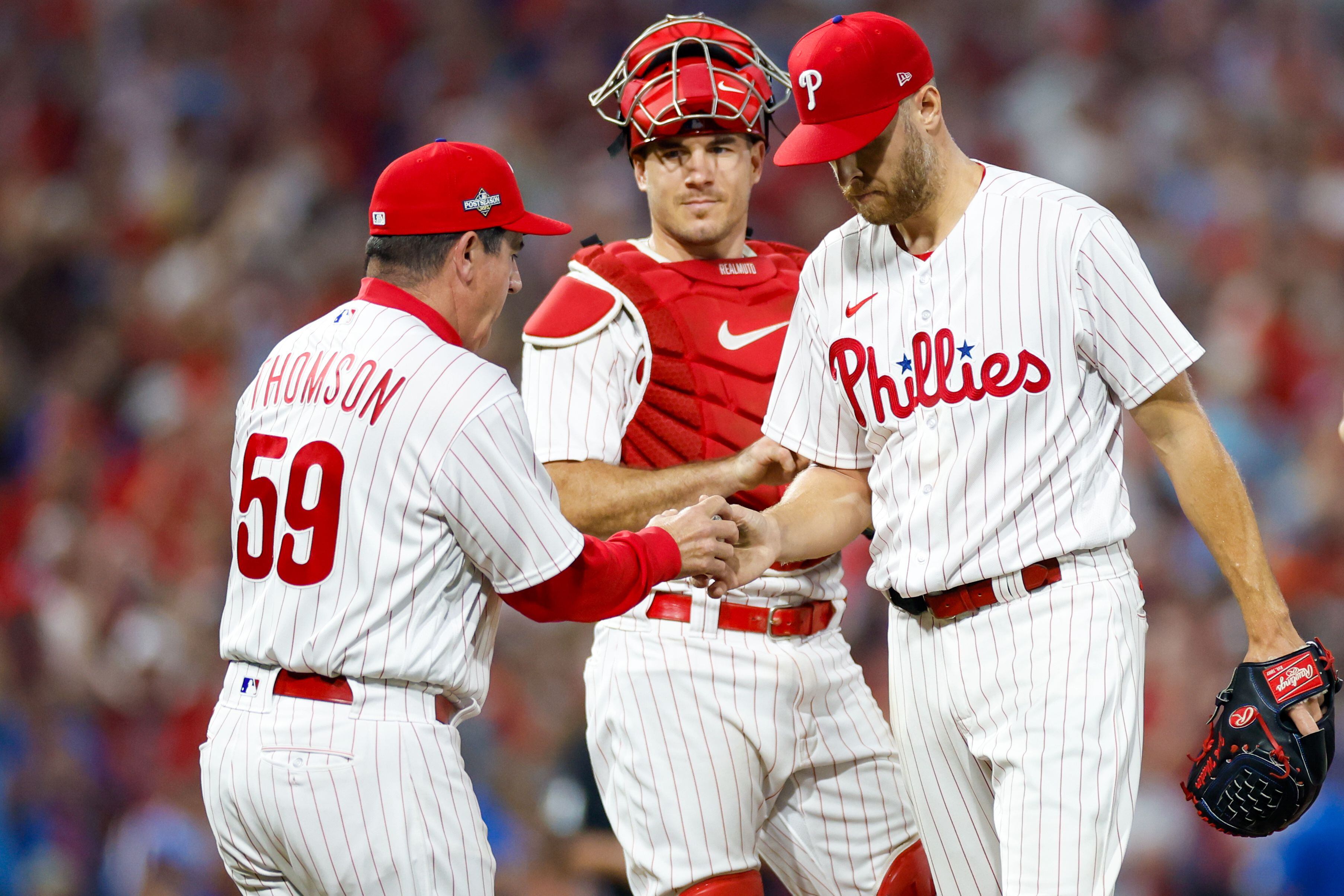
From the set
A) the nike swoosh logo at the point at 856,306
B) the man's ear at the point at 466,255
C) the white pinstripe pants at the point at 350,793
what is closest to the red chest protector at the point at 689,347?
the nike swoosh logo at the point at 856,306

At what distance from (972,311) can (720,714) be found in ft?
3.51

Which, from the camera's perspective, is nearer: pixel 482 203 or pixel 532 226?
pixel 482 203

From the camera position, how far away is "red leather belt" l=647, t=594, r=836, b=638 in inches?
131

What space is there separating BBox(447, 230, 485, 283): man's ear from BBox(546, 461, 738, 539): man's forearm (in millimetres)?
648

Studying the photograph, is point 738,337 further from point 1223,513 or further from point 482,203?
point 1223,513

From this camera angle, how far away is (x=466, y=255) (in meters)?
2.89

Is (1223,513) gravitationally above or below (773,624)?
above

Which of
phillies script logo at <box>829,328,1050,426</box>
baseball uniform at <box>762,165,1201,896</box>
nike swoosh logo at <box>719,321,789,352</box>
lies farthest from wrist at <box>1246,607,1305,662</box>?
nike swoosh logo at <box>719,321,789,352</box>

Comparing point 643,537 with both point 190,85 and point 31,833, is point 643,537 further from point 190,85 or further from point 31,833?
point 190,85

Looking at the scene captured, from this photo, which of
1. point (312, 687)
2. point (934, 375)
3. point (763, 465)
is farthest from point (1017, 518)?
point (312, 687)

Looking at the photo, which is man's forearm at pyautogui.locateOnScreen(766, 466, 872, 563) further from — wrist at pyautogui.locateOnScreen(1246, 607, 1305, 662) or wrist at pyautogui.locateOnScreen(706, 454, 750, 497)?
wrist at pyautogui.locateOnScreen(1246, 607, 1305, 662)

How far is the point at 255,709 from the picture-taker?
105 inches

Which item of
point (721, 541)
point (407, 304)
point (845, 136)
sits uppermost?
point (845, 136)

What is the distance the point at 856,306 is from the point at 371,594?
1.14 metres
